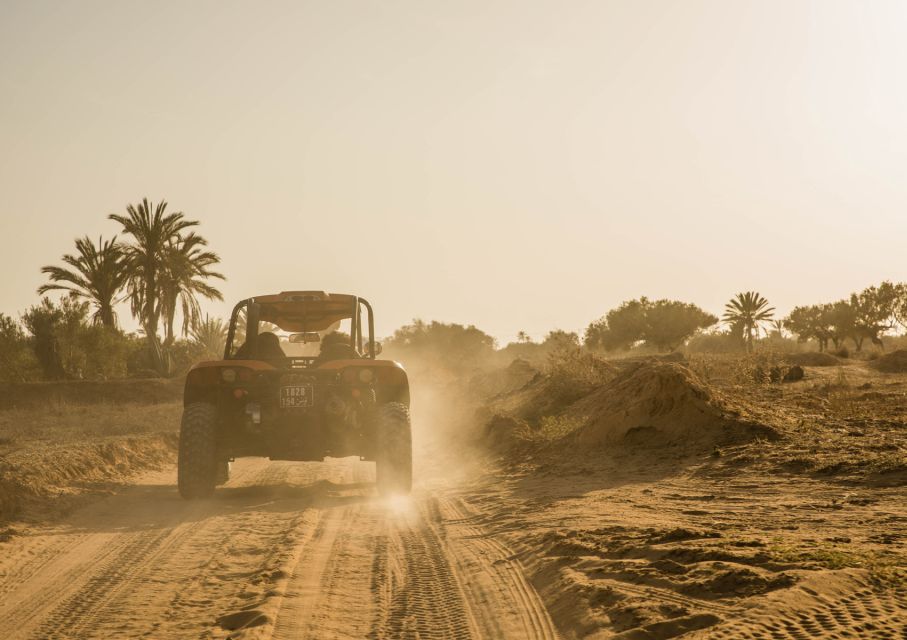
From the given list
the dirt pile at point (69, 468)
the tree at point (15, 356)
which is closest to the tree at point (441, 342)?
the tree at point (15, 356)

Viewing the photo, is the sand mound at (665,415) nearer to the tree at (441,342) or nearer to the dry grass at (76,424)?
the dry grass at (76,424)

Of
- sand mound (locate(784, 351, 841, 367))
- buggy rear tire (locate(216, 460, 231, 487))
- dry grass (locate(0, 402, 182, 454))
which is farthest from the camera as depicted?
sand mound (locate(784, 351, 841, 367))

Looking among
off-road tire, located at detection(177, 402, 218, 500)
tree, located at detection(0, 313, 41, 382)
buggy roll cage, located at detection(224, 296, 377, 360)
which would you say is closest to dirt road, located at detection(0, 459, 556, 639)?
off-road tire, located at detection(177, 402, 218, 500)

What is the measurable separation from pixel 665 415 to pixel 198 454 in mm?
7237

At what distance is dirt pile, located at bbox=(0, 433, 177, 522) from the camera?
369 inches

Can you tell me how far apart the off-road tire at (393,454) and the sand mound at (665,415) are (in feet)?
13.7

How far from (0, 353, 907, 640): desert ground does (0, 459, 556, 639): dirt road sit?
2 cm

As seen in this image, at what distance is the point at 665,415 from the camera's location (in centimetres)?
1337

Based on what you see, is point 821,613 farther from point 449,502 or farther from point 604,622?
point 449,502

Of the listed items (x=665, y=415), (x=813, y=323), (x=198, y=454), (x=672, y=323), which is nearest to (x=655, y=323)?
(x=672, y=323)

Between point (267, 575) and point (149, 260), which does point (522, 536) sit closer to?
point (267, 575)

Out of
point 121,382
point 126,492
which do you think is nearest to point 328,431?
point 126,492

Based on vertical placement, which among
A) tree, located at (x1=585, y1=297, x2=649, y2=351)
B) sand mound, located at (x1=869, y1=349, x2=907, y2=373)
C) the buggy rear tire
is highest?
tree, located at (x1=585, y1=297, x2=649, y2=351)

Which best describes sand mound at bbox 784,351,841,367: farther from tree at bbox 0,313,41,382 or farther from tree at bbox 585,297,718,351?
tree at bbox 0,313,41,382
